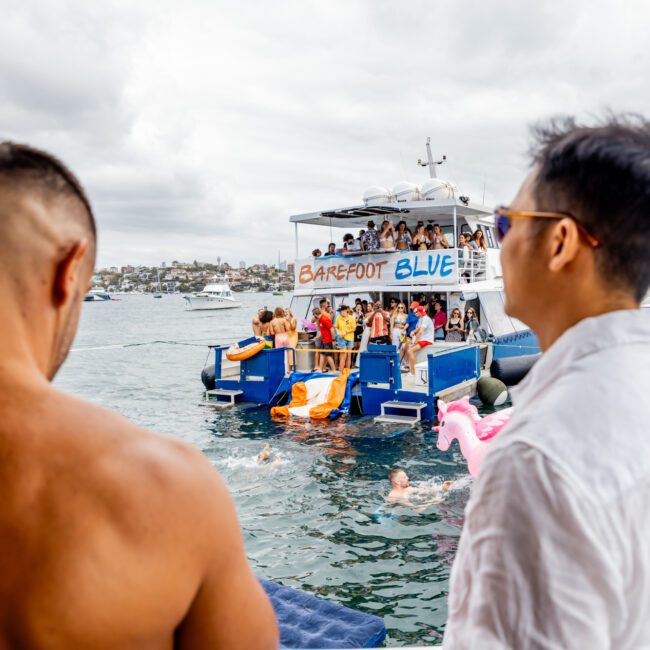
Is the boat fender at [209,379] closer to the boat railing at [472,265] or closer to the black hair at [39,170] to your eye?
the boat railing at [472,265]

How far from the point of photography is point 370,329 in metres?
16.6

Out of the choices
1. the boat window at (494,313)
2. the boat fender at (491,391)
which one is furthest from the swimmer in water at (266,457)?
the boat window at (494,313)

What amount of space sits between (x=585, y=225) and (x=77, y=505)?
114cm

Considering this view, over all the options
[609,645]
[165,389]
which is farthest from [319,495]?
[165,389]

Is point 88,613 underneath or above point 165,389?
above

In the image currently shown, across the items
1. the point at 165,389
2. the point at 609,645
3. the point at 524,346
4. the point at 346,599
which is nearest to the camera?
the point at 609,645

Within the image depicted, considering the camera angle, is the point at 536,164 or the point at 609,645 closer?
the point at 609,645

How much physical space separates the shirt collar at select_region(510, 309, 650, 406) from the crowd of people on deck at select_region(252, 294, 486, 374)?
1423 centimetres

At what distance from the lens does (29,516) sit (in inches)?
43.7

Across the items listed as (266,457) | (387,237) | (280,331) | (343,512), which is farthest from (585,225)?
(387,237)

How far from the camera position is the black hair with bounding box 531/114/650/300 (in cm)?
132

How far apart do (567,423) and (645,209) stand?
0.50 meters

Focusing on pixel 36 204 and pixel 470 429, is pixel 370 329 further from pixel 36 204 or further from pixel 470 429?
pixel 36 204

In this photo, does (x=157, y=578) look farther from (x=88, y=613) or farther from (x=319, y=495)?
(x=319, y=495)
